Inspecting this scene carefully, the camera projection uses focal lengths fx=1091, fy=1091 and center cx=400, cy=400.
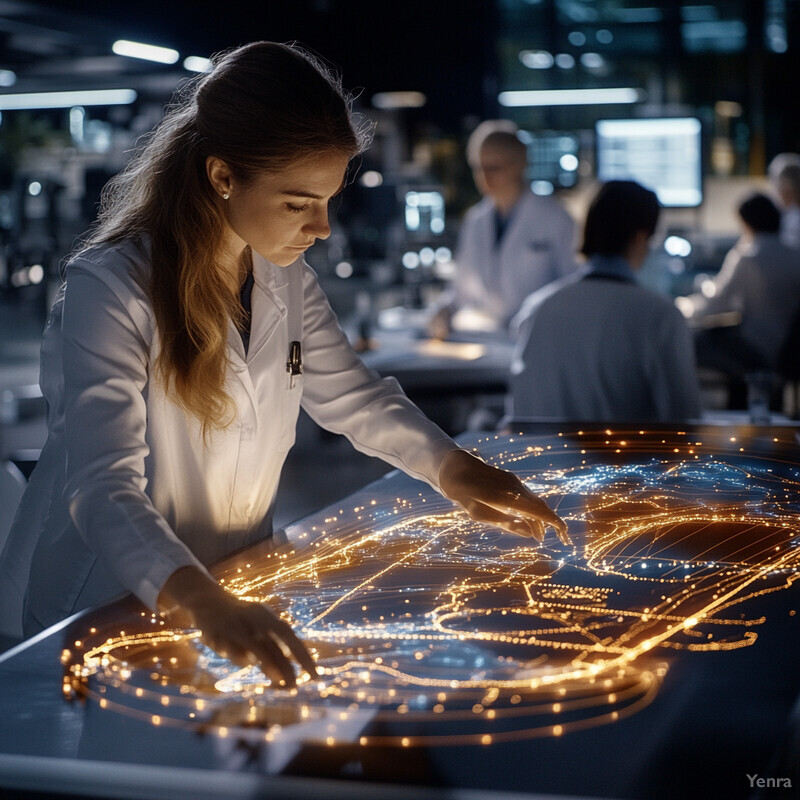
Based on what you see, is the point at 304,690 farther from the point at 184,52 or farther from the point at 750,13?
the point at 750,13

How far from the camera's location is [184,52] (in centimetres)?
517

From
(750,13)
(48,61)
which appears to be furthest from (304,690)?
(750,13)

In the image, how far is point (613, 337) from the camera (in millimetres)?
2688

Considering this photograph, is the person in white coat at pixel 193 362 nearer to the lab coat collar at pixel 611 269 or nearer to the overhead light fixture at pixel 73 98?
the lab coat collar at pixel 611 269

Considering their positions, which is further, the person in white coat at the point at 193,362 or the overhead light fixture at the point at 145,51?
the overhead light fixture at the point at 145,51

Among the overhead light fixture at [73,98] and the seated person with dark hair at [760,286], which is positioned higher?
the overhead light fixture at [73,98]

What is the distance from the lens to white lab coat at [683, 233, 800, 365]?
4.82 metres

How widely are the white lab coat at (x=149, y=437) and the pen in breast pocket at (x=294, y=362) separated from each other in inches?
0.5

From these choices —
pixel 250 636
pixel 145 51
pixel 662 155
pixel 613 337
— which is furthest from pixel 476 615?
pixel 145 51

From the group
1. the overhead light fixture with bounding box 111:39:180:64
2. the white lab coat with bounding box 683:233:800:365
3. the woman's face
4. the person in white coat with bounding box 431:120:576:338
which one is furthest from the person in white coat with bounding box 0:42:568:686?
the overhead light fixture with bounding box 111:39:180:64

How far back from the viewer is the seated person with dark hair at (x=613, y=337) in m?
2.63

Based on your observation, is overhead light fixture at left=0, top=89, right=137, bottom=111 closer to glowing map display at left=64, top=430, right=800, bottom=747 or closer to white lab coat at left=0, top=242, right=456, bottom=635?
white lab coat at left=0, top=242, right=456, bottom=635

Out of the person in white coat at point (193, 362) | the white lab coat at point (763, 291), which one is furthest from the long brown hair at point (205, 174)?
the white lab coat at point (763, 291)

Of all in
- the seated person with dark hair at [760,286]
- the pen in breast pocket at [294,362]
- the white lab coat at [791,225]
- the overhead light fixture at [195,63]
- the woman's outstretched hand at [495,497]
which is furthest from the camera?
the white lab coat at [791,225]
